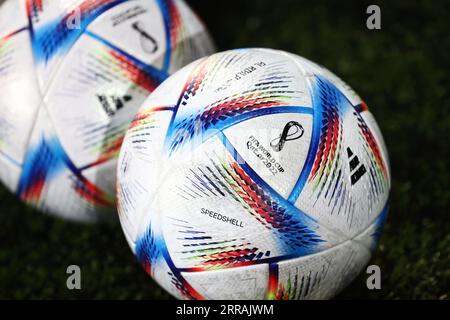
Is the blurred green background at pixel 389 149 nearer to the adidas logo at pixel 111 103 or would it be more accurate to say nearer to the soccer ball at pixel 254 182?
the soccer ball at pixel 254 182

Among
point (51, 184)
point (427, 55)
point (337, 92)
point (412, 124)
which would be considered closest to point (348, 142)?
point (337, 92)

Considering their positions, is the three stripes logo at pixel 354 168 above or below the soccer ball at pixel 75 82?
below

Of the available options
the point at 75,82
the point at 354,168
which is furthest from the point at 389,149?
the point at 75,82

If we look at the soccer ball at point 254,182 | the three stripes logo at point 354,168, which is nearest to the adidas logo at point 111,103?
the soccer ball at point 254,182

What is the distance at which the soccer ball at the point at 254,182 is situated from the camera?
2.56 m

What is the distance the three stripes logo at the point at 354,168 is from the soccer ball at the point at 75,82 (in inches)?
43.0

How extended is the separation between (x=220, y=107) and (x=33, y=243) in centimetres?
171

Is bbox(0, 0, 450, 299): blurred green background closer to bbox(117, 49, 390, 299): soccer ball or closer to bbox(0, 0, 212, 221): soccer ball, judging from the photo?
bbox(0, 0, 212, 221): soccer ball

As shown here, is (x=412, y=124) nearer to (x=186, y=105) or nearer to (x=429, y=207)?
(x=429, y=207)

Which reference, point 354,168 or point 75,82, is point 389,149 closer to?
Result: point 354,168

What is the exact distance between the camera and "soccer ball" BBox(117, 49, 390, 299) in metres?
2.56

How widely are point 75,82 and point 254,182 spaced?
1112 mm

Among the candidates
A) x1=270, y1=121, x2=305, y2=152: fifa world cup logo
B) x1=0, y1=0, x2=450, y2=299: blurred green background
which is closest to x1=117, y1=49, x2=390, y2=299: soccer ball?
x1=270, y1=121, x2=305, y2=152: fifa world cup logo

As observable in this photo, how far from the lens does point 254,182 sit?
254 cm
